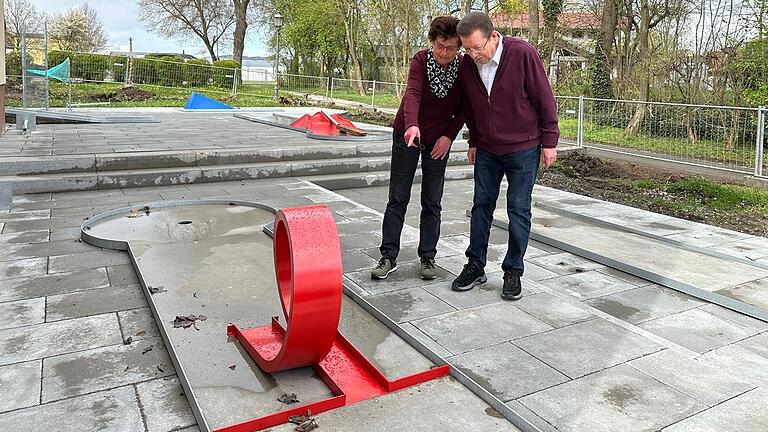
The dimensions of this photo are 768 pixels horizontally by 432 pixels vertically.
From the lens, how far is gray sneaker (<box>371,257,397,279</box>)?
4.18m

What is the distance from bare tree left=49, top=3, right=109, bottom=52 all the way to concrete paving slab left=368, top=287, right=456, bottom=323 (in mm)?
41991

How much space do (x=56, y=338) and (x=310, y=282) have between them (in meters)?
1.65

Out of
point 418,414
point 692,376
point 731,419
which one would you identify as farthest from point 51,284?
point 731,419

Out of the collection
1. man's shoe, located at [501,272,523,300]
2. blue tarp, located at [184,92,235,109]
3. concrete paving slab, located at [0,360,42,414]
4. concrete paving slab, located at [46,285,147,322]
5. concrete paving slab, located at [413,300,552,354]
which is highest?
blue tarp, located at [184,92,235,109]

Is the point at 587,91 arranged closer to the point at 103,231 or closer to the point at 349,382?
the point at 103,231

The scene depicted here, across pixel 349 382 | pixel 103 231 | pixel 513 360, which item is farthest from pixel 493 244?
pixel 103 231

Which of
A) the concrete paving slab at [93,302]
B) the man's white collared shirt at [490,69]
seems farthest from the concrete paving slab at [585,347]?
the concrete paving slab at [93,302]

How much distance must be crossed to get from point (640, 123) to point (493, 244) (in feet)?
22.8

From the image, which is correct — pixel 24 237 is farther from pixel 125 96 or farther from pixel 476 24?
pixel 125 96

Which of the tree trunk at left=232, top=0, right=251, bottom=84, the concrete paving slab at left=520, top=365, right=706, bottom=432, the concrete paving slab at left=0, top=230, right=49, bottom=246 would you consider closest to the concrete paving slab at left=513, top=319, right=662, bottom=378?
the concrete paving slab at left=520, top=365, right=706, bottom=432

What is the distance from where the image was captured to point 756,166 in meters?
9.00

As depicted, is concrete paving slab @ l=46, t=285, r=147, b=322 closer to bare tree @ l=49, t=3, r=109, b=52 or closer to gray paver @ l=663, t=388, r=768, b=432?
gray paver @ l=663, t=388, r=768, b=432

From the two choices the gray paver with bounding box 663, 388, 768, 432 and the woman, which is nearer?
the gray paver with bounding box 663, 388, 768, 432

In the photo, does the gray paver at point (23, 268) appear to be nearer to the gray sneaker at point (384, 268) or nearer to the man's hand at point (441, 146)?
the gray sneaker at point (384, 268)
